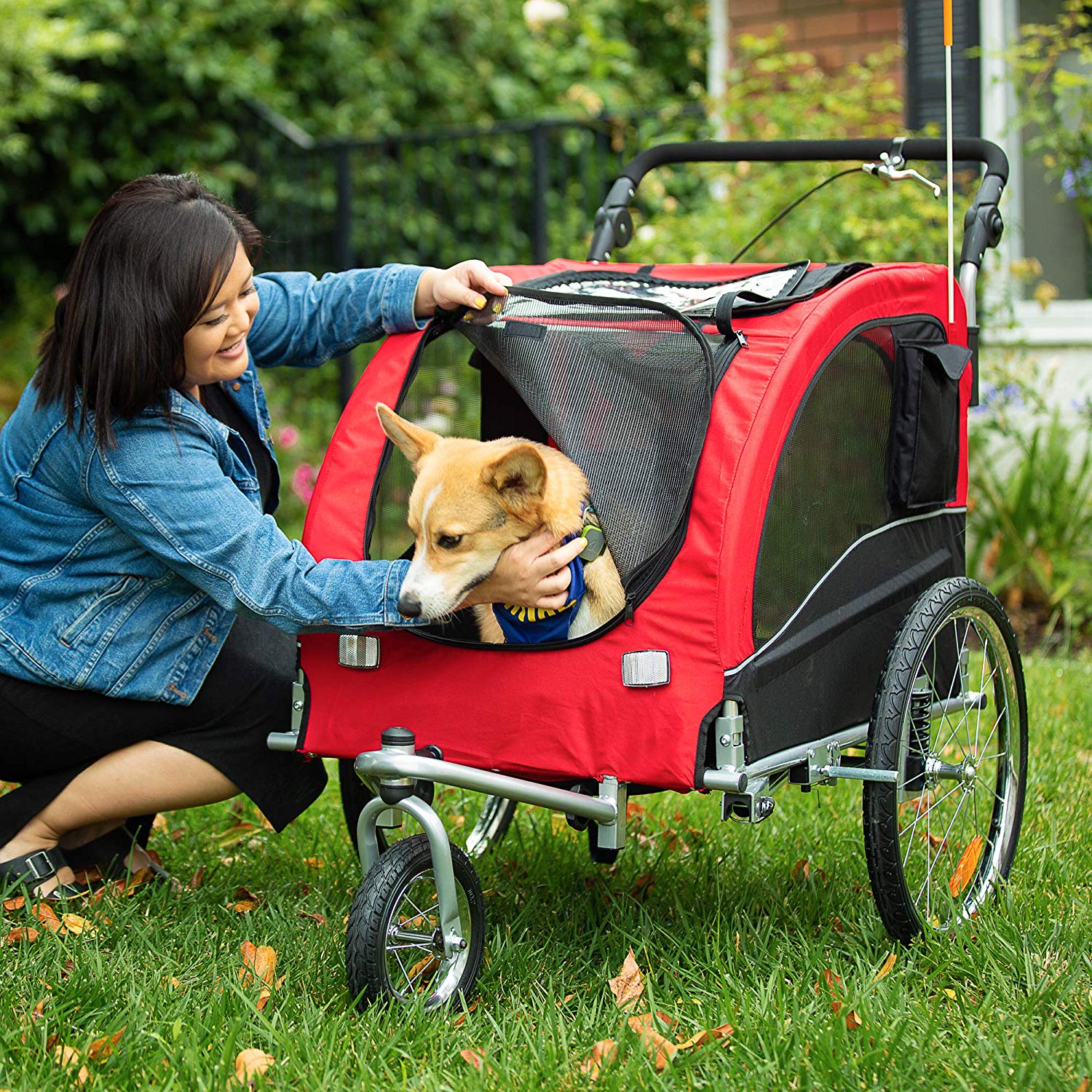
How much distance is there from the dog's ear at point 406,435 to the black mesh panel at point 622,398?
0.63ft

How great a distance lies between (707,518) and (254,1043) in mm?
1125

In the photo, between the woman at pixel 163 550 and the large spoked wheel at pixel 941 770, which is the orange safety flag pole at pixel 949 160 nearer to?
the large spoked wheel at pixel 941 770

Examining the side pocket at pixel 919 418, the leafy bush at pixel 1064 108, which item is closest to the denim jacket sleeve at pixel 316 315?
the side pocket at pixel 919 418

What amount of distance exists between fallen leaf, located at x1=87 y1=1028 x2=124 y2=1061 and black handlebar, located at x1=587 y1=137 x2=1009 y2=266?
6.73 feet

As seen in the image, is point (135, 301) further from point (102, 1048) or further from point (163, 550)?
point (102, 1048)

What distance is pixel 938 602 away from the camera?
2516 millimetres

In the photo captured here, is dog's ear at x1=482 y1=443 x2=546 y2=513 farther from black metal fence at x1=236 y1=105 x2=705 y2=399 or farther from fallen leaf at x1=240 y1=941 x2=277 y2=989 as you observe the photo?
black metal fence at x1=236 y1=105 x2=705 y2=399

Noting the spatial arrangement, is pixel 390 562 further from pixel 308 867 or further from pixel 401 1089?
pixel 308 867

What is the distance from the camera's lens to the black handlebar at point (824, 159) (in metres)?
2.92

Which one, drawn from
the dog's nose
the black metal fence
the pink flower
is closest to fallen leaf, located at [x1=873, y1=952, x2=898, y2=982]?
the dog's nose

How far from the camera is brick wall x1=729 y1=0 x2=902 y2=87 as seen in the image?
682cm

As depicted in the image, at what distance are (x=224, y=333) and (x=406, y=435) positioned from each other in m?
0.40

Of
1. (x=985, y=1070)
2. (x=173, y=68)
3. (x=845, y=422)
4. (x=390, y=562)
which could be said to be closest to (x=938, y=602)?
(x=845, y=422)

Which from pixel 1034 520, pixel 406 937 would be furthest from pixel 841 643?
pixel 1034 520
